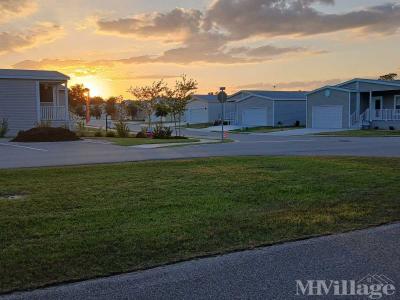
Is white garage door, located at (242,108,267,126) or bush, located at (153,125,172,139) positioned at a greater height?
white garage door, located at (242,108,267,126)

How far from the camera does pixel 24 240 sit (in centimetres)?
553

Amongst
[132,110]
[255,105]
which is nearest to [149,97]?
[255,105]

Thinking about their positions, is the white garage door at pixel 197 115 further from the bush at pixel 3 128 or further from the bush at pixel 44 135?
the bush at pixel 44 135

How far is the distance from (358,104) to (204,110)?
88.1 feet

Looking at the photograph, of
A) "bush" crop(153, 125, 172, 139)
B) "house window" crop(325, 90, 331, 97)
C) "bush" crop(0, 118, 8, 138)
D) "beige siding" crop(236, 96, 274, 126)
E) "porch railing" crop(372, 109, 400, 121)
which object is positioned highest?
"house window" crop(325, 90, 331, 97)

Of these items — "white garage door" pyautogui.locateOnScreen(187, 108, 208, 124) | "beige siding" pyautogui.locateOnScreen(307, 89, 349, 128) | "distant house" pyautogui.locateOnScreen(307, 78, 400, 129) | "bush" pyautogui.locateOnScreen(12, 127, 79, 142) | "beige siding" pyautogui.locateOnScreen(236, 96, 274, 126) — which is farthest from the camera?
"white garage door" pyautogui.locateOnScreen(187, 108, 208, 124)

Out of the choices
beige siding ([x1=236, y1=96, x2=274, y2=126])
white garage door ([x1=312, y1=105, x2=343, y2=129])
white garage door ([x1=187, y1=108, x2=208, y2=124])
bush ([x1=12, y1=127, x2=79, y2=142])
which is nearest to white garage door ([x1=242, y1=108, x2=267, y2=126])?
beige siding ([x1=236, y1=96, x2=274, y2=126])

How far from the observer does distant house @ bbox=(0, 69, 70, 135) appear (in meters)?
29.2

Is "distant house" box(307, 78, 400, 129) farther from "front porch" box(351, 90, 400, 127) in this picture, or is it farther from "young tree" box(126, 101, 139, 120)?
"young tree" box(126, 101, 139, 120)

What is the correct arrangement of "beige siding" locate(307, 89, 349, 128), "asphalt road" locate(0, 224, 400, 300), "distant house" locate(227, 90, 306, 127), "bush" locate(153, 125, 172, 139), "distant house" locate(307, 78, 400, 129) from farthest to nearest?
"distant house" locate(227, 90, 306, 127) → "beige siding" locate(307, 89, 349, 128) → "distant house" locate(307, 78, 400, 129) → "bush" locate(153, 125, 172, 139) → "asphalt road" locate(0, 224, 400, 300)

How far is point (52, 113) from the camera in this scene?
3061 centimetres

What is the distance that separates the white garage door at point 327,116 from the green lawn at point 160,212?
3216 centimetres
